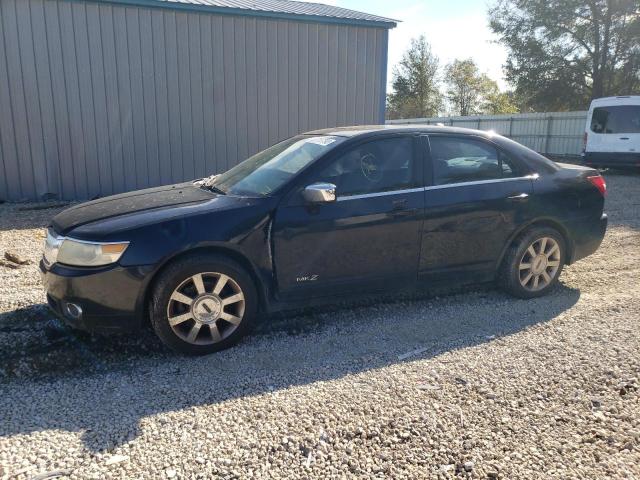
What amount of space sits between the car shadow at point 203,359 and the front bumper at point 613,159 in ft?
41.8

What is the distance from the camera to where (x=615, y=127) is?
15.8m

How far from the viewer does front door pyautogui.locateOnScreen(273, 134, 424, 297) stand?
12.9 feet


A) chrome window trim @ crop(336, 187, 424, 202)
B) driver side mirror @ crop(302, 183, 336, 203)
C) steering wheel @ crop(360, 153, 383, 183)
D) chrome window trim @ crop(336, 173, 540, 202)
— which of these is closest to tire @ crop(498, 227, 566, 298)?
chrome window trim @ crop(336, 173, 540, 202)

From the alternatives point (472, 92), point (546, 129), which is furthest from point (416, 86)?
point (546, 129)

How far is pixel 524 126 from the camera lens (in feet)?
80.3

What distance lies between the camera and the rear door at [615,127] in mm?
15344

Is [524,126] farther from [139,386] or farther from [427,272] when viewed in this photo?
[139,386]

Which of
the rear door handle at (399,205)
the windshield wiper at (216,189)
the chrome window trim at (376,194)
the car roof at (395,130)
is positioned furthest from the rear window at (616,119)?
the windshield wiper at (216,189)

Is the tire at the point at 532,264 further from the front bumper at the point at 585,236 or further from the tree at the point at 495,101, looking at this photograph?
the tree at the point at 495,101

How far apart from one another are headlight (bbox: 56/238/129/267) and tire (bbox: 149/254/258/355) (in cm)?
33

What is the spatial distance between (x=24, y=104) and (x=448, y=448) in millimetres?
9806

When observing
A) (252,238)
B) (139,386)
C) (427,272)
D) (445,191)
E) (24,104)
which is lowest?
(139,386)

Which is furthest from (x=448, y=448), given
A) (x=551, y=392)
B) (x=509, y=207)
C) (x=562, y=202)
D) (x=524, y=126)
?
(x=524, y=126)

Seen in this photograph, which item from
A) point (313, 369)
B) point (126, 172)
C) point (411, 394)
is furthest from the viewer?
point (126, 172)
